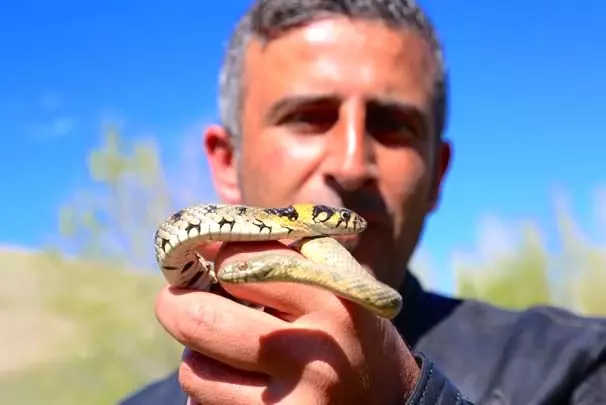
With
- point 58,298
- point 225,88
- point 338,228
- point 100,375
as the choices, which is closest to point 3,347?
point 58,298

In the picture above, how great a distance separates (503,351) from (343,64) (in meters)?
1.62

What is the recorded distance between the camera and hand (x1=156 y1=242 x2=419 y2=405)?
2018 millimetres

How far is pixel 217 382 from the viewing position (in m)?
2.10

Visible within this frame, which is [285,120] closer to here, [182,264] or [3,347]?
[182,264]

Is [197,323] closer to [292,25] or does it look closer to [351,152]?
[351,152]

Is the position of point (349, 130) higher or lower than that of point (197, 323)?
higher

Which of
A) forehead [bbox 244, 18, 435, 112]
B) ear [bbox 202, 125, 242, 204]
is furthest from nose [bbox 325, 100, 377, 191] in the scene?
ear [bbox 202, 125, 242, 204]

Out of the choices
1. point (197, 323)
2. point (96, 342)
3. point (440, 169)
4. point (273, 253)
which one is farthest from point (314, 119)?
point (96, 342)

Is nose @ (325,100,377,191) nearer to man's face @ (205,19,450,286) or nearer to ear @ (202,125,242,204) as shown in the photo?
man's face @ (205,19,450,286)

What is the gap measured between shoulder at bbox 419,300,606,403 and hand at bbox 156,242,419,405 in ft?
5.70

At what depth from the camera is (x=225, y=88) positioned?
4.59 m

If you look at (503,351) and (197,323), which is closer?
(197,323)

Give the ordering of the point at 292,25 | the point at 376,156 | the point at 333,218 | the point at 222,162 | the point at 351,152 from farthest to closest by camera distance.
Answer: the point at 222,162
the point at 292,25
the point at 376,156
the point at 351,152
the point at 333,218

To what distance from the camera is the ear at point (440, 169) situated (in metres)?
Result: 4.45
